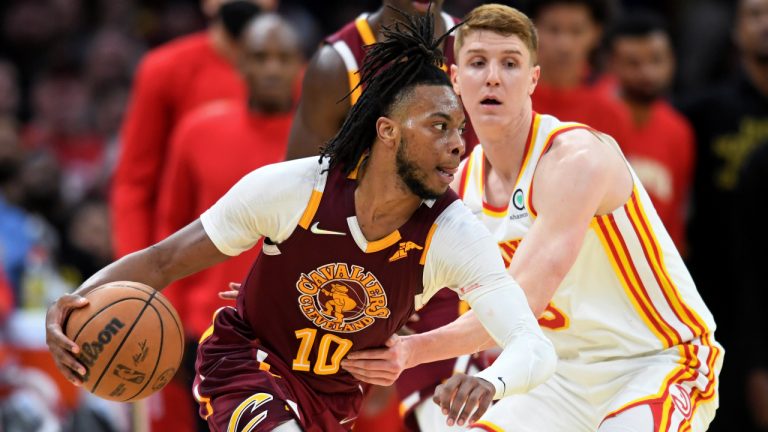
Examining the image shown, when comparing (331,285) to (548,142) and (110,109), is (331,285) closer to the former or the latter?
(548,142)

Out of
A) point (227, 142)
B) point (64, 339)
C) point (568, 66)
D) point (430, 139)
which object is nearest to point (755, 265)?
point (568, 66)

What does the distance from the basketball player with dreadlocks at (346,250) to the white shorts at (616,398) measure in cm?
58

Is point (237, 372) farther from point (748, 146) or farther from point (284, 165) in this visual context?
point (748, 146)

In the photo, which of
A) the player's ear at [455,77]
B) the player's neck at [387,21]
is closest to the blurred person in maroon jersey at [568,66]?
the player's neck at [387,21]

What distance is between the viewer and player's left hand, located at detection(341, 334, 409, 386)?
5230 millimetres

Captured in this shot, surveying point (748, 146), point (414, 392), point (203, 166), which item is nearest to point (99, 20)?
point (203, 166)

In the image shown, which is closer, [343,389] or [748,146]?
[343,389]

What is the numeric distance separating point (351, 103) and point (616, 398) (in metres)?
1.78

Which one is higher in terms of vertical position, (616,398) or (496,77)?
(496,77)

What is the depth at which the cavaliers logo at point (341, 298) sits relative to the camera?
516cm

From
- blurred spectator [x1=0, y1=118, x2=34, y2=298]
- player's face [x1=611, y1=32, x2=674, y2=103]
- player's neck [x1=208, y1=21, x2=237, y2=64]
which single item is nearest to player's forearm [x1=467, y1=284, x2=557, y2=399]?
player's neck [x1=208, y1=21, x2=237, y2=64]

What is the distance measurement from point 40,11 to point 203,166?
19.1 ft

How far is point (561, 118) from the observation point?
8.30 m

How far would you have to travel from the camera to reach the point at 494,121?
18.2 ft
